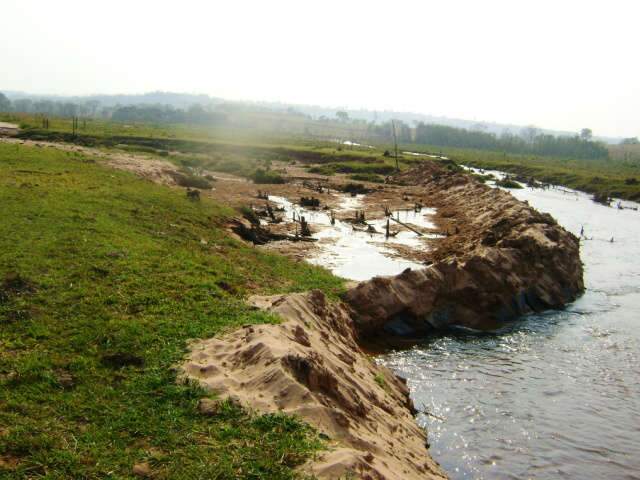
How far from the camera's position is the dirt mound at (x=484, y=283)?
2373 centimetres

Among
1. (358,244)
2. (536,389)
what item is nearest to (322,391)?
(536,389)

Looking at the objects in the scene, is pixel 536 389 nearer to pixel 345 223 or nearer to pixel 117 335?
pixel 117 335

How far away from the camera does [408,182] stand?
247ft

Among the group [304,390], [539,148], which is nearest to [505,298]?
[304,390]

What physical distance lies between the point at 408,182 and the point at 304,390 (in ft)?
218

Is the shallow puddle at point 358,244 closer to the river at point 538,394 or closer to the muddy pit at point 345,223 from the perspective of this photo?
A: the muddy pit at point 345,223

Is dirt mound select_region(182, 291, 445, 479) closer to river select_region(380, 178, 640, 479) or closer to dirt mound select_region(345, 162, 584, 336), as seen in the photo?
river select_region(380, 178, 640, 479)

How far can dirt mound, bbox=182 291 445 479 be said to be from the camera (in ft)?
34.8

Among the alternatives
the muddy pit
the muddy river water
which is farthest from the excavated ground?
the muddy river water

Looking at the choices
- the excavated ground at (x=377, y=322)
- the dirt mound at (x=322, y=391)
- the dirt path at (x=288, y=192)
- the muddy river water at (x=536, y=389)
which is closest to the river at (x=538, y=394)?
the muddy river water at (x=536, y=389)

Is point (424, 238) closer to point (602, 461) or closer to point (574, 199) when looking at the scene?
point (602, 461)

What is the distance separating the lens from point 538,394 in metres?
19.0

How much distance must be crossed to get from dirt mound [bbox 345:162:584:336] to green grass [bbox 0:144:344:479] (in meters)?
2.41

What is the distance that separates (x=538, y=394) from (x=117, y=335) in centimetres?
1471
